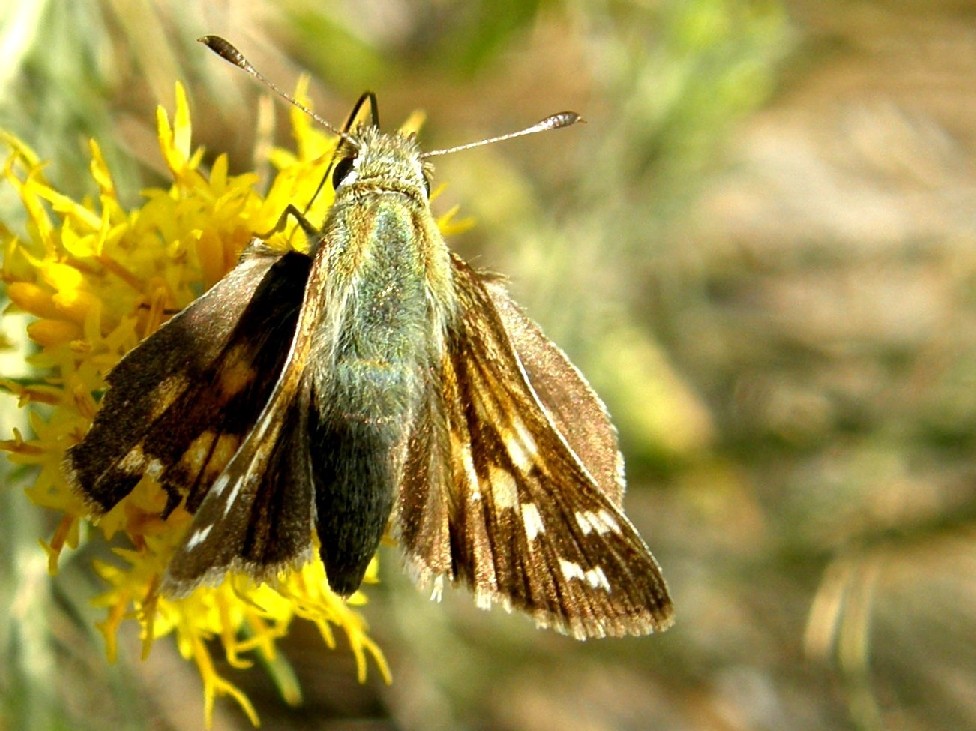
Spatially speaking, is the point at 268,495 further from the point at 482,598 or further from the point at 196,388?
the point at 482,598

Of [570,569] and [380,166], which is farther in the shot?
[380,166]

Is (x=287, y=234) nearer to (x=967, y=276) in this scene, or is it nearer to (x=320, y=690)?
(x=320, y=690)

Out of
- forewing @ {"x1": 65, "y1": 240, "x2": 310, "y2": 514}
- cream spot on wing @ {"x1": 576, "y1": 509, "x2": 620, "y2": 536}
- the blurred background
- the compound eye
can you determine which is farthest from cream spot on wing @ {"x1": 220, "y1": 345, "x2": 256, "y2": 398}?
the blurred background

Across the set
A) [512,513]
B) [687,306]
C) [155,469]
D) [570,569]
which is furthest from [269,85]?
[687,306]

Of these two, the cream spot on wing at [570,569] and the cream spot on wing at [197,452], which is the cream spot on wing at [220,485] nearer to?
the cream spot on wing at [197,452]

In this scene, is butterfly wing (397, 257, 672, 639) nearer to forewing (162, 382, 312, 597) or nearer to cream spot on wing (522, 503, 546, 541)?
cream spot on wing (522, 503, 546, 541)

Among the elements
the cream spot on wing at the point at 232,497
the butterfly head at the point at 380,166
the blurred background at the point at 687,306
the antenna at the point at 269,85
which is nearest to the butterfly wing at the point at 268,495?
the cream spot on wing at the point at 232,497
